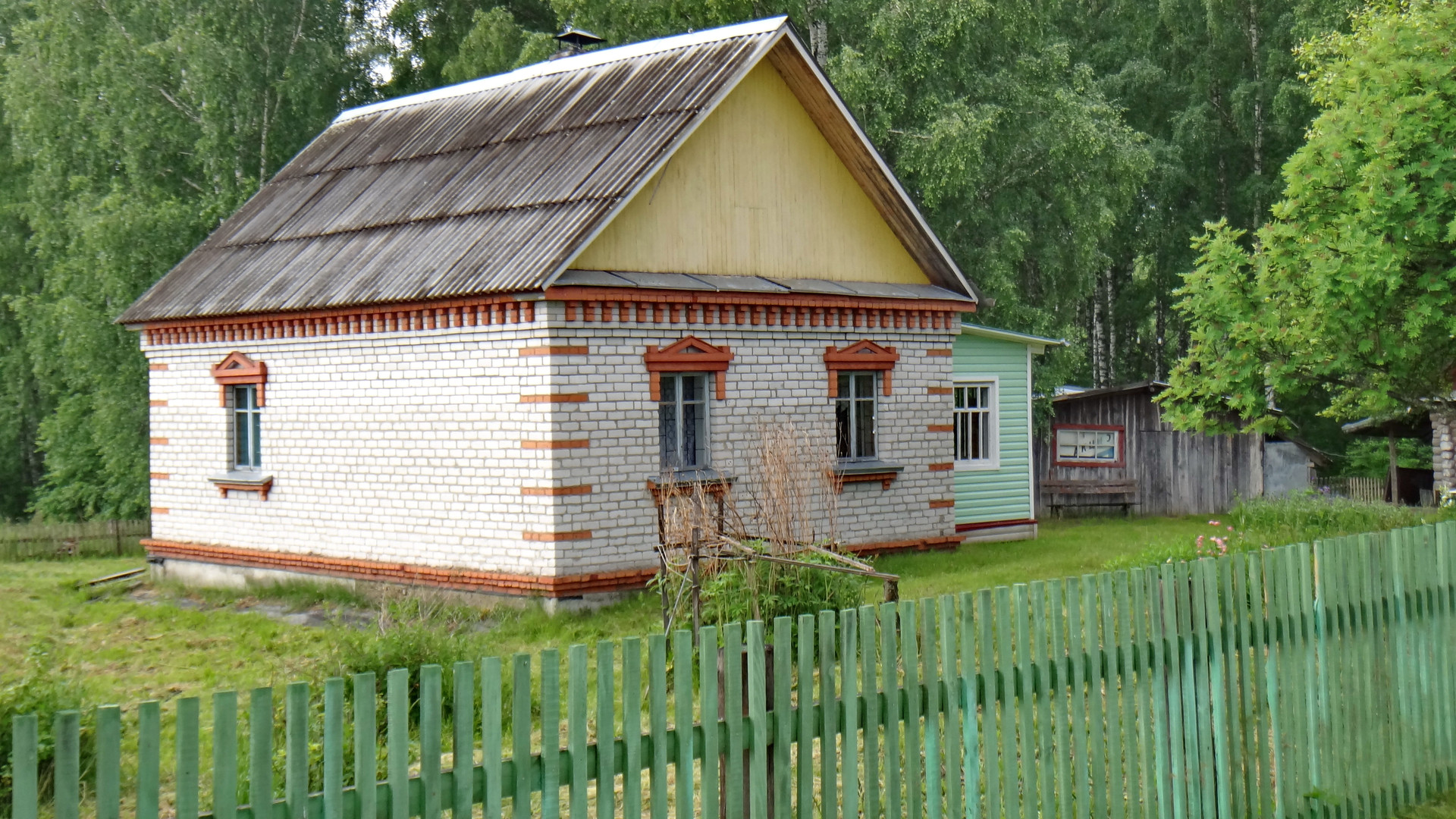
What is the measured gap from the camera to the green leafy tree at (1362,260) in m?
17.3

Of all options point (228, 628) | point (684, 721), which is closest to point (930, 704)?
point (684, 721)

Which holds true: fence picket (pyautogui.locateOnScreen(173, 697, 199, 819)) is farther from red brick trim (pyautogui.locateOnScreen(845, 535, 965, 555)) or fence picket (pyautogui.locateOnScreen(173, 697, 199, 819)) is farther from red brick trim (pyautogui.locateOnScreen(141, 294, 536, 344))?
red brick trim (pyautogui.locateOnScreen(845, 535, 965, 555))

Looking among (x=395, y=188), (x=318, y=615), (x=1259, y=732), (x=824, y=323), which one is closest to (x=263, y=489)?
(x=318, y=615)

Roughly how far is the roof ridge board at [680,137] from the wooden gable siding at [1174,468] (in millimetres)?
12838

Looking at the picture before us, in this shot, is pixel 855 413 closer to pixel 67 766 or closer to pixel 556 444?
pixel 556 444

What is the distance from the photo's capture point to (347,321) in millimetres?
16203

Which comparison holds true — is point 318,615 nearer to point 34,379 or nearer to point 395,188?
point 395,188

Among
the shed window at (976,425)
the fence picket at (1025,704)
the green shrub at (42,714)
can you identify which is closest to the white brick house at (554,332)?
the shed window at (976,425)

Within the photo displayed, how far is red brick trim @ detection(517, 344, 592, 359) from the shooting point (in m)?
14.3

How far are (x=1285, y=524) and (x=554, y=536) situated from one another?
30.4 feet

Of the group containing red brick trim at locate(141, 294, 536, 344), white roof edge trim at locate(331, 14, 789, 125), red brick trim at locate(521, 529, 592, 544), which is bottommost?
red brick trim at locate(521, 529, 592, 544)

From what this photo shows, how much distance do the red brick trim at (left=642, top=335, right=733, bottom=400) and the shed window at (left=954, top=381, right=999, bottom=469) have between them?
6191 mm

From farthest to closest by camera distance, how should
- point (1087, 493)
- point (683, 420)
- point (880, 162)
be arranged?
point (1087, 493), point (880, 162), point (683, 420)

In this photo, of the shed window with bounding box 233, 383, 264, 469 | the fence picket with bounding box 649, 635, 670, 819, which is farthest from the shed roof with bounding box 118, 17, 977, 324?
the fence picket with bounding box 649, 635, 670, 819
